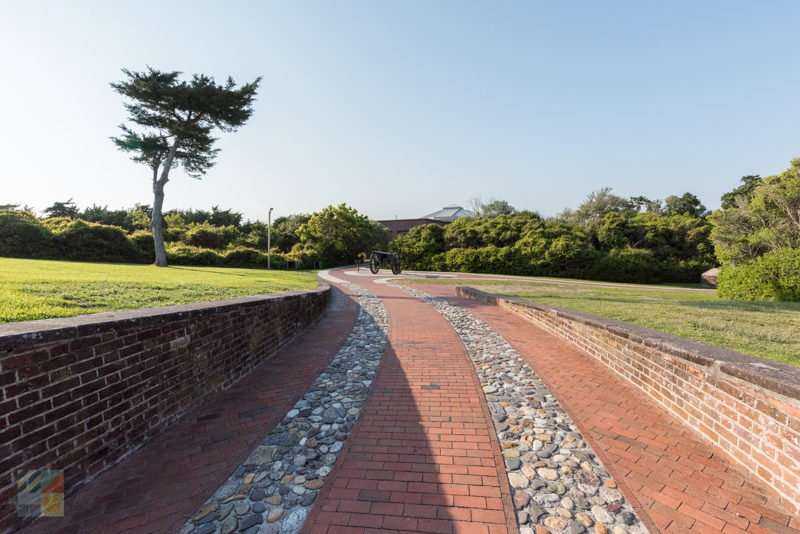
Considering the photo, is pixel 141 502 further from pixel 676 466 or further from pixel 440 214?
pixel 440 214

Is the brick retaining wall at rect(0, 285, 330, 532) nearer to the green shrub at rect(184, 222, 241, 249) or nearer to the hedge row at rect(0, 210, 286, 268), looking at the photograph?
the hedge row at rect(0, 210, 286, 268)

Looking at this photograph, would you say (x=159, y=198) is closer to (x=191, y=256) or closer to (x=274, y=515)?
(x=191, y=256)

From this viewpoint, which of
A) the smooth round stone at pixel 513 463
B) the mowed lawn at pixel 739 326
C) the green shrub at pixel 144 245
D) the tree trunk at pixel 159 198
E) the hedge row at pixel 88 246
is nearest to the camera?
the smooth round stone at pixel 513 463

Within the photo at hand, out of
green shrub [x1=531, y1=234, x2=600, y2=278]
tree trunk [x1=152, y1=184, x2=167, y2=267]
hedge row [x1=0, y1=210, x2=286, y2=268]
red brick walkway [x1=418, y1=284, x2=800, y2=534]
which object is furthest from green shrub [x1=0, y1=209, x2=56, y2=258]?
green shrub [x1=531, y1=234, x2=600, y2=278]

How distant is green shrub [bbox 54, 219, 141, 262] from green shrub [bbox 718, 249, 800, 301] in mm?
34024

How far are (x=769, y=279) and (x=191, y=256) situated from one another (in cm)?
3118

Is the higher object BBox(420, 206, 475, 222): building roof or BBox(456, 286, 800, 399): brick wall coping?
BBox(420, 206, 475, 222): building roof

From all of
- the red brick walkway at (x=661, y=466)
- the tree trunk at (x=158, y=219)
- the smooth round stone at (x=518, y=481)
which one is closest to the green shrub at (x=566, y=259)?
the red brick walkway at (x=661, y=466)

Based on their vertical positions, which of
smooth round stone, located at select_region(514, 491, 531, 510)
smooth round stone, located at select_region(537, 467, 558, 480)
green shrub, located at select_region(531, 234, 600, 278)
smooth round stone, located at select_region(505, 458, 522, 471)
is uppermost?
green shrub, located at select_region(531, 234, 600, 278)

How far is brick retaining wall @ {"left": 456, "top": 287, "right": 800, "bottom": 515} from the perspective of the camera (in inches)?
84.4

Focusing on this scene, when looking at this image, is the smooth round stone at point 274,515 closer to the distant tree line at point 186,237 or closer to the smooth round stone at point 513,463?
the smooth round stone at point 513,463

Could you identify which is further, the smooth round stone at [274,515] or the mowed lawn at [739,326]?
the mowed lawn at [739,326]

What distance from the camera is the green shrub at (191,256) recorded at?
83.9ft

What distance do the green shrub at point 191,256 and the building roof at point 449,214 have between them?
1420 inches
